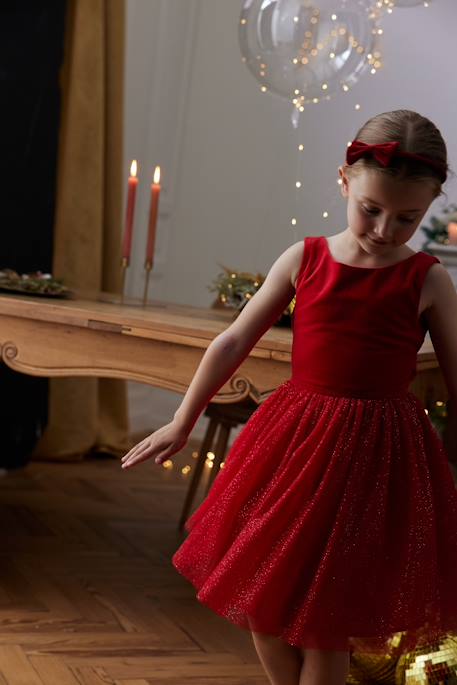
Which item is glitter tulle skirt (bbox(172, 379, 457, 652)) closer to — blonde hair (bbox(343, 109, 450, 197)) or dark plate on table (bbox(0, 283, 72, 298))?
blonde hair (bbox(343, 109, 450, 197))

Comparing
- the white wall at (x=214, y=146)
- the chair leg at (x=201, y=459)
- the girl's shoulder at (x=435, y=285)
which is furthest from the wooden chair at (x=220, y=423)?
the white wall at (x=214, y=146)

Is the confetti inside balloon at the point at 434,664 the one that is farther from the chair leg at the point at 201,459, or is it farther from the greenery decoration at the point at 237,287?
the chair leg at the point at 201,459

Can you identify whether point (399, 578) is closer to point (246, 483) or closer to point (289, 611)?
point (289, 611)

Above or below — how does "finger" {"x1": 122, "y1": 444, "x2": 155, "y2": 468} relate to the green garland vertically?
below

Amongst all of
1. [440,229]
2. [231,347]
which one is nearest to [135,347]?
[231,347]

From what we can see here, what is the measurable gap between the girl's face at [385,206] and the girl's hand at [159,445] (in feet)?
1.42

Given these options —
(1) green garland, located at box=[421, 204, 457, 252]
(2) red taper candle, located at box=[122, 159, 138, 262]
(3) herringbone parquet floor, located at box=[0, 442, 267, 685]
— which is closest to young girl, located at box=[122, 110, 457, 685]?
(3) herringbone parquet floor, located at box=[0, 442, 267, 685]

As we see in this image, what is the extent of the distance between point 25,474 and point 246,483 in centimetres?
243

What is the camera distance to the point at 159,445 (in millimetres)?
1611

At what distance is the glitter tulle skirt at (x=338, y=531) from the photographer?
148 centimetres

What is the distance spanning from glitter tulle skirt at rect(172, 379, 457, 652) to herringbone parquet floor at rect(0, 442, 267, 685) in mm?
703

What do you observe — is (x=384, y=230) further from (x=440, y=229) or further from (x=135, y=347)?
(x=440, y=229)

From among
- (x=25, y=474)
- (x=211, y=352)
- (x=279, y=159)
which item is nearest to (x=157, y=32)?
(x=279, y=159)

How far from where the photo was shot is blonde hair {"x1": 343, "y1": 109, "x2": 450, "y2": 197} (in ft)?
4.72
